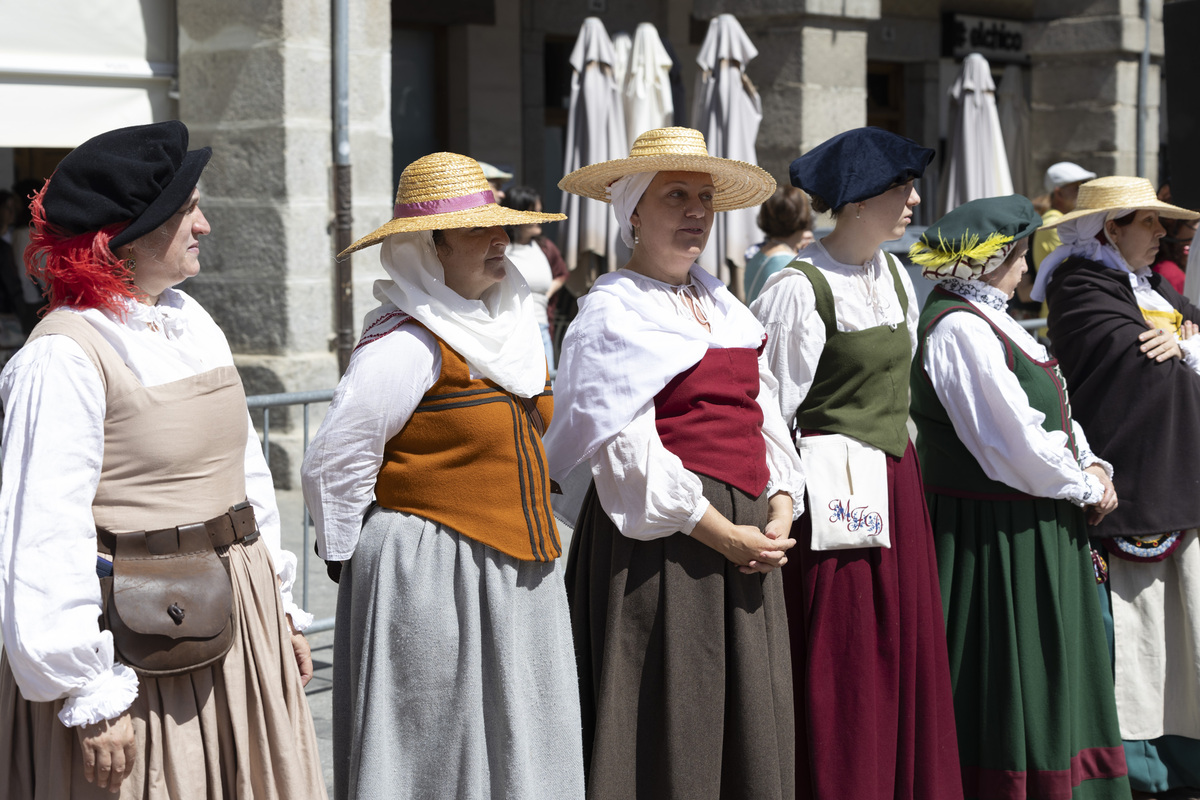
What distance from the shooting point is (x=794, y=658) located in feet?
12.4

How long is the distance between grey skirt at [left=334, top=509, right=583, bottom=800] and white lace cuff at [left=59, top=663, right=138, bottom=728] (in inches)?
23.2

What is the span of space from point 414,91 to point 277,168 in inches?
189

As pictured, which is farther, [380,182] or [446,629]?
[380,182]

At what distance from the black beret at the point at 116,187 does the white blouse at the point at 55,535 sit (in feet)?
0.85

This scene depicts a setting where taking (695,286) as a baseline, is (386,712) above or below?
below

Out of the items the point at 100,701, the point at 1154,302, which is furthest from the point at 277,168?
the point at 100,701

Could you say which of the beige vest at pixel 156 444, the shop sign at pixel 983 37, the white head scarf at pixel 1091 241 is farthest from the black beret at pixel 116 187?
the shop sign at pixel 983 37

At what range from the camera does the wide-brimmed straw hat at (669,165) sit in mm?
3404

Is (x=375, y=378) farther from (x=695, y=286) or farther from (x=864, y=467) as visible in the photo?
(x=864, y=467)

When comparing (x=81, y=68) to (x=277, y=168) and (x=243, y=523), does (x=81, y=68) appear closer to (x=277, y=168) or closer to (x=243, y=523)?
(x=277, y=168)

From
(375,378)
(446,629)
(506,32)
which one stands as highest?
(506,32)

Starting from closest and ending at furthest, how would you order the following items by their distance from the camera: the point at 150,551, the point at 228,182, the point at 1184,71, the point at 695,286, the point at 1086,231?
the point at 150,551 → the point at 695,286 → the point at 1086,231 → the point at 1184,71 → the point at 228,182

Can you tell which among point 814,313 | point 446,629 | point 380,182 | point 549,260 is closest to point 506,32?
point 549,260

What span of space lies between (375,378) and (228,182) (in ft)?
18.0
